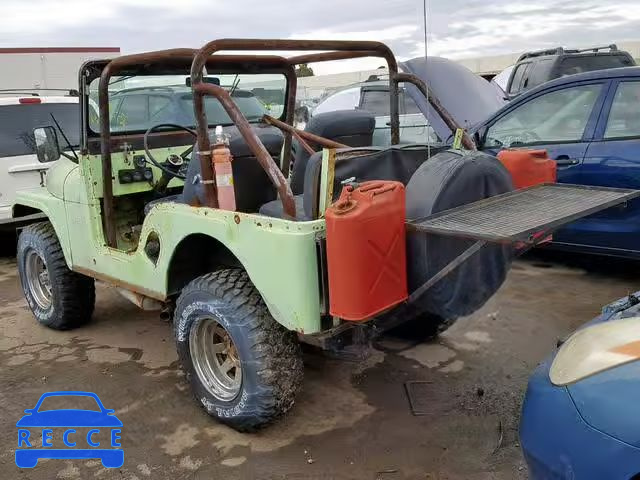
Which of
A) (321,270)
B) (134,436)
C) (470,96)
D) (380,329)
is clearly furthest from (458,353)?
(470,96)

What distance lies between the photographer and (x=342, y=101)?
1055cm

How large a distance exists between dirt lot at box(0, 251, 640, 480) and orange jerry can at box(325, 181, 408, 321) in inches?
34.7

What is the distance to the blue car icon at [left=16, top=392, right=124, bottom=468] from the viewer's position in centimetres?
308

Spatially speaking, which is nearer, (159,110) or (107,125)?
(107,125)

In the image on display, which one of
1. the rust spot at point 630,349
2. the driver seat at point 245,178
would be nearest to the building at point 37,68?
the driver seat at point 245,178

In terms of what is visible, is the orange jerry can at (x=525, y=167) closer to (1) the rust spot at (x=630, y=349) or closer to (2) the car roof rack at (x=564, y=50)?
(1) the rust spot at (x=630, y=349)

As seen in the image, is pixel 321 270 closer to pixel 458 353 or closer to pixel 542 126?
pixel 458 353

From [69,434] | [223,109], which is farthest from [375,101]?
[69,434]

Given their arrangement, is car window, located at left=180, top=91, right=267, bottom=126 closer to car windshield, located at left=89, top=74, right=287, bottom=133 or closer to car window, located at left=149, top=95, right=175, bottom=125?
car windshield, located at left=89, top=74, right=287, bottom=133

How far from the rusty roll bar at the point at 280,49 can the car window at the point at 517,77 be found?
284 inches

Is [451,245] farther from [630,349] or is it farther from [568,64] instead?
[568,64]

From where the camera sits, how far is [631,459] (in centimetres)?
167

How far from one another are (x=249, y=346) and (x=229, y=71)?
2086 mm

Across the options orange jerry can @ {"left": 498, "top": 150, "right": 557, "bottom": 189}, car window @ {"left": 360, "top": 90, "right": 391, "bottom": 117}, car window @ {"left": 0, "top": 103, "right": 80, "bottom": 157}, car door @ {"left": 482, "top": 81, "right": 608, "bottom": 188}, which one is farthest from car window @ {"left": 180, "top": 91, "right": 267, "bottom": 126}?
car window @ {"left": 360, "top": 90, "right": 391, "bottom": 117}
